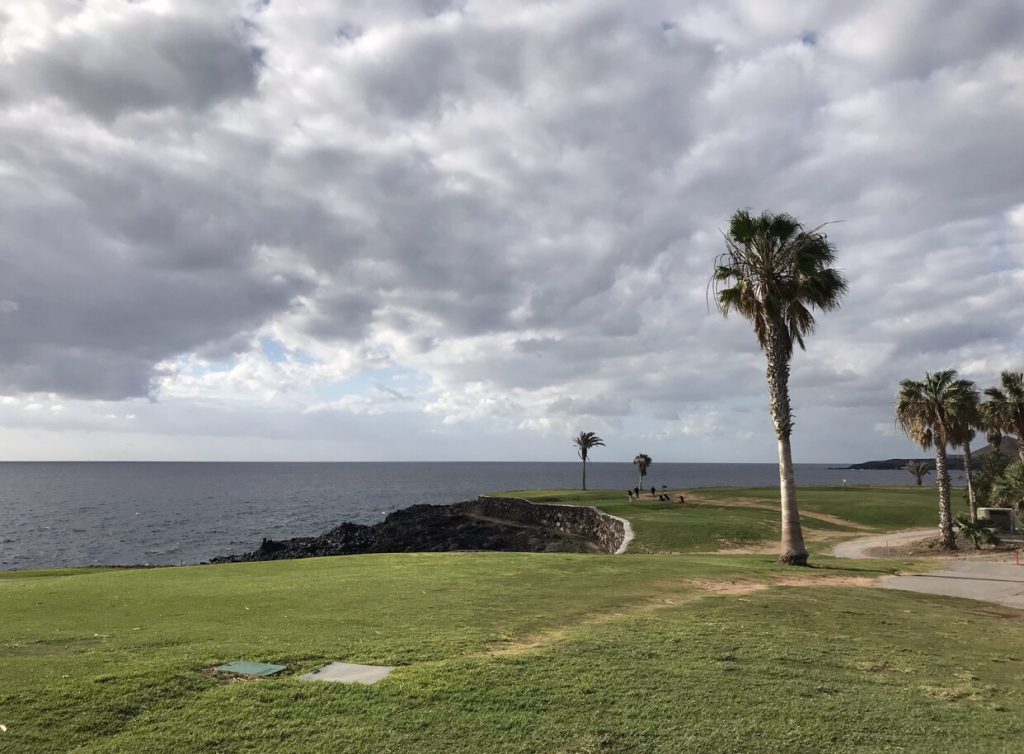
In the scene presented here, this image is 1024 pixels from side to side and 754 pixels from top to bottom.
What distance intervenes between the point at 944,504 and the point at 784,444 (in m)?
16.9

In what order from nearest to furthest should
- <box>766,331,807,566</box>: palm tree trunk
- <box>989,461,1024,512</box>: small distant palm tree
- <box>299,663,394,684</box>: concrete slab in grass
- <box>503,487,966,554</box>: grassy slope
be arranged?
<box>299,663,394,684</box>: concrete slab in grass < <box>766,331,807,566</box>: palm tree trunk < <box>503,487,966,554</box>: grassy slope < <box>989,461,1024,512</box>: small distant palm tree

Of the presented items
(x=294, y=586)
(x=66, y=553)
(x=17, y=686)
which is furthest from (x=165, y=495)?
(x=17, y=686)

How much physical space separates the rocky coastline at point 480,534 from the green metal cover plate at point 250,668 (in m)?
34.8

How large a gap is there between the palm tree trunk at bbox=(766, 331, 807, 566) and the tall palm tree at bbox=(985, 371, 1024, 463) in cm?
2271

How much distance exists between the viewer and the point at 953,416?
38188mm

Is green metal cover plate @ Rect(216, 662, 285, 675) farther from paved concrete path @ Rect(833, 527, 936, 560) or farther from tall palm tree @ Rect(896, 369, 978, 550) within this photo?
tall palm tree @ Rect(896, 369, 978, 550)

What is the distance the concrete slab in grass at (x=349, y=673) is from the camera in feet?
29.8

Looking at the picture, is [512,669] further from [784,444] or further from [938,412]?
[938,412]

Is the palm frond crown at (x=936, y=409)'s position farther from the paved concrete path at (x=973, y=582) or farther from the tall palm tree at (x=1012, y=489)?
the paved concrete path at (x=973, y=582)

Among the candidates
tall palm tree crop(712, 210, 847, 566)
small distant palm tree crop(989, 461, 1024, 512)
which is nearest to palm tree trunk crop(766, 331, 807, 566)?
tall palm tree crop(712, 210, 847, 566)

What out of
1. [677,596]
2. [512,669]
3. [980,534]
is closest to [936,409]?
[980,534]

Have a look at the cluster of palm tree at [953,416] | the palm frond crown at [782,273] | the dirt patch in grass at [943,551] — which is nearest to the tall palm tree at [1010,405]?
the cluster of palm tree at [953,416]

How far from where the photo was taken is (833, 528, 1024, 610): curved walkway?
2022cm

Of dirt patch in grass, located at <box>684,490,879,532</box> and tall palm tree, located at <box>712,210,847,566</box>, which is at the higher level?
tall palm tree, located at <box>712,210,847,566</box>
